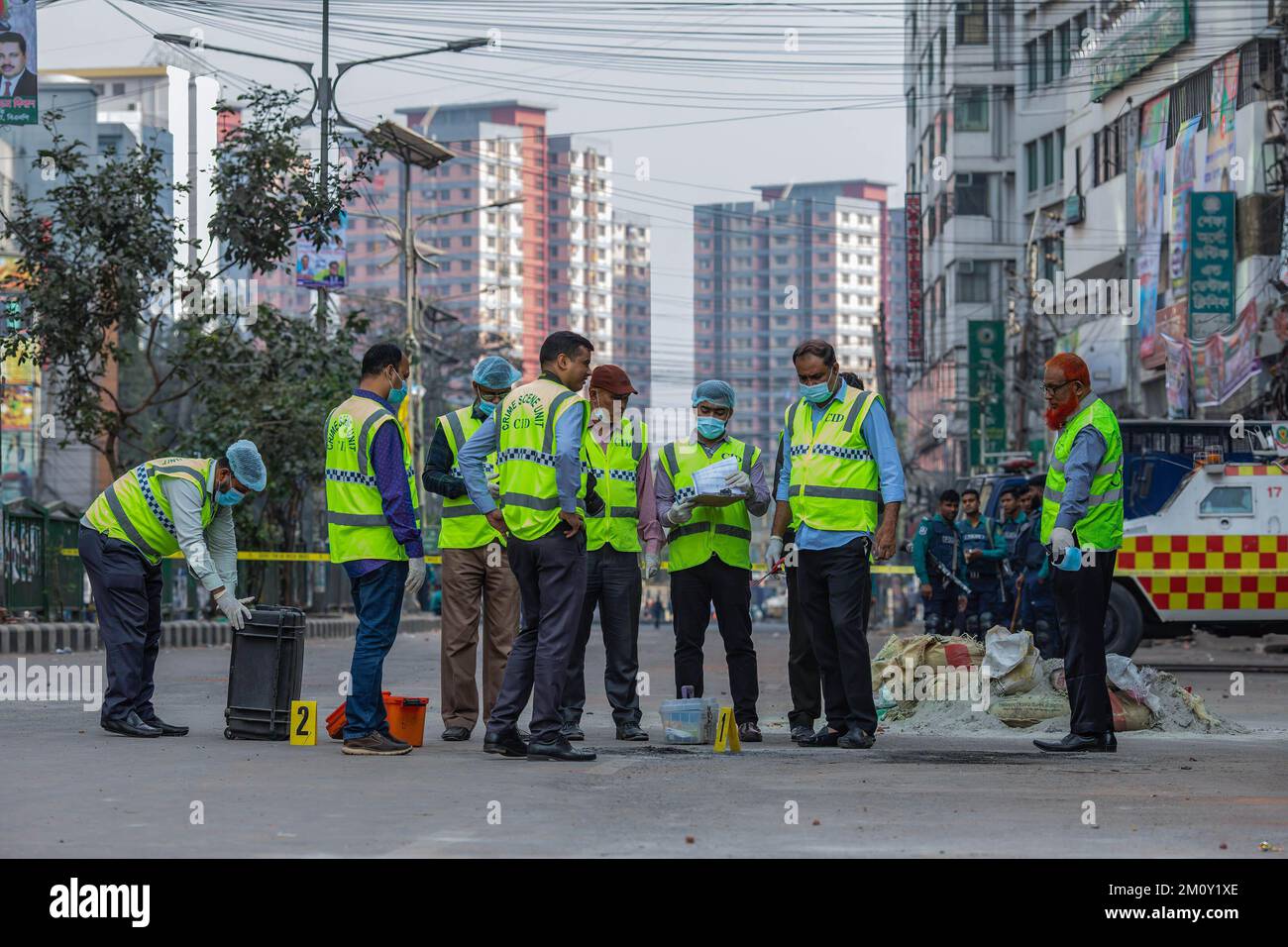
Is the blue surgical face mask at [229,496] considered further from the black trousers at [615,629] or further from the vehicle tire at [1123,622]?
the vehicle tire at [1123,622]

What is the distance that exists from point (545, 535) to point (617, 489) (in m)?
1.44

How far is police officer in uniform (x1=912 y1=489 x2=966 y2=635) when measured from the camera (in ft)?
67.6

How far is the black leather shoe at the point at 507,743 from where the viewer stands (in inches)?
398

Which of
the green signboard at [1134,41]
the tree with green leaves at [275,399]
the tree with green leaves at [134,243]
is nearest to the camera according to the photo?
the tree with green leaves at [134,243]

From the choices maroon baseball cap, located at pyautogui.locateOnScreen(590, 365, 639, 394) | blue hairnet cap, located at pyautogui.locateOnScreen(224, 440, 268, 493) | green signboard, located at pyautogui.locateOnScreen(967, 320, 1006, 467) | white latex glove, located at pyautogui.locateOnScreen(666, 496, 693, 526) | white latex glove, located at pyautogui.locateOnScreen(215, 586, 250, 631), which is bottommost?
white latex glove, located at pyautogui.locateOnScreen(215, 586, 250, 631)

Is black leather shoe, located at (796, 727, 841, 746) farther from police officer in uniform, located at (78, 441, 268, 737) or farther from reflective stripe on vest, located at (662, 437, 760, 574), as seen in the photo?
police officer in uniform, located at (78, 441, 268, 737)

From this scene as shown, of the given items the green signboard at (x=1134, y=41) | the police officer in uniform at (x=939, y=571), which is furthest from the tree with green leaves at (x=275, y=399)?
the green signboard at (x=1134, y=41)

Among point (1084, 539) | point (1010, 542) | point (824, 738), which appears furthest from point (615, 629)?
point (1010, 542)

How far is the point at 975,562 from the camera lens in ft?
67.7

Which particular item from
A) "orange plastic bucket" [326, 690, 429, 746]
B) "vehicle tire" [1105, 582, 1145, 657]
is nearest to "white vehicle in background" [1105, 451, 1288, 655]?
"vehicle tire" [1105, 582, 1145, 657]

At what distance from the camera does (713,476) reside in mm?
11297

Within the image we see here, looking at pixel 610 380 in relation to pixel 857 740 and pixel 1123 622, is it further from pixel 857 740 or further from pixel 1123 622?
pixel 1123 622

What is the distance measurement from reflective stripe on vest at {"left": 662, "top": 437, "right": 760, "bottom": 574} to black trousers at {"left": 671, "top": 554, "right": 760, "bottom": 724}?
6cm

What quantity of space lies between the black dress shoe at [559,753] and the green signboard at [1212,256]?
2984cm
